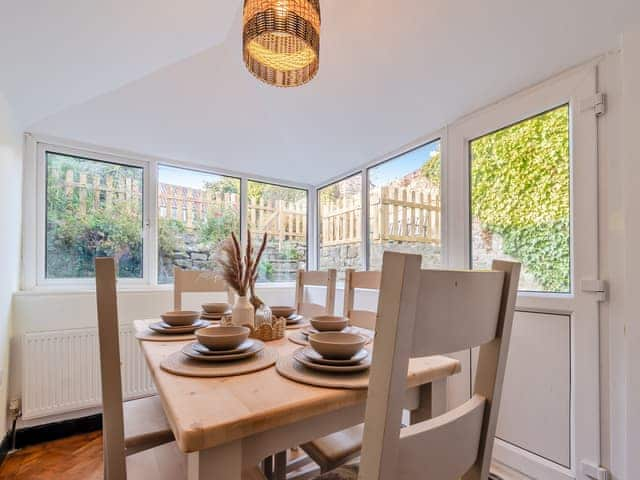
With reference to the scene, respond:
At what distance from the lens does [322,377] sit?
2.76 feet

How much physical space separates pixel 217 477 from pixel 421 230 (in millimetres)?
1965

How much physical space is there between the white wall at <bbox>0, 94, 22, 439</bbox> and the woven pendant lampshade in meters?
1.45

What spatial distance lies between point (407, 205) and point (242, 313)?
1.55 meters

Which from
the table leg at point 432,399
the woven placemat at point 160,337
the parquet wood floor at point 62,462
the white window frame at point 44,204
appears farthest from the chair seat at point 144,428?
the white window frame at point 44,204

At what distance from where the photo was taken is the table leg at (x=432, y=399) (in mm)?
982

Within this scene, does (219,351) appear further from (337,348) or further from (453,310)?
(453,310)

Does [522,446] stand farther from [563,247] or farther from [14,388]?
[14,388]

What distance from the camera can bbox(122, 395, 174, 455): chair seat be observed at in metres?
1.14

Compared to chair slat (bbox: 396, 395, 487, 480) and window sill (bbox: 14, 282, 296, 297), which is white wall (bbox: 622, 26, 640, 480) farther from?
window sill (bbox: 14, 282, 296, 297)

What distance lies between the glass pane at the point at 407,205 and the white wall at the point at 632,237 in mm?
980

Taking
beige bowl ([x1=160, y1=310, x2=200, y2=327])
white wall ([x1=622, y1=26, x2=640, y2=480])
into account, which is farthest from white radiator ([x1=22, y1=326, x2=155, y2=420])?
white wall ([x1=622, y1=26, x2=640, y2=480])

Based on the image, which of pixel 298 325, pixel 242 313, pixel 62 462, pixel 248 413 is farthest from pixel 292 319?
pixel 62 462

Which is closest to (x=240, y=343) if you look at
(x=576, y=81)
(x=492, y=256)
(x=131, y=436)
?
(x=131, y=436)

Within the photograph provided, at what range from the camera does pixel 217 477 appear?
0.63 meters
